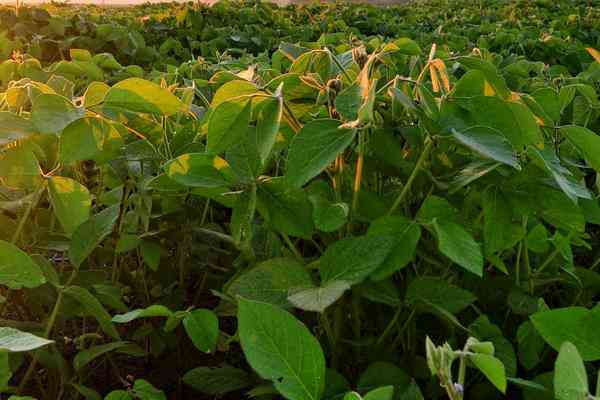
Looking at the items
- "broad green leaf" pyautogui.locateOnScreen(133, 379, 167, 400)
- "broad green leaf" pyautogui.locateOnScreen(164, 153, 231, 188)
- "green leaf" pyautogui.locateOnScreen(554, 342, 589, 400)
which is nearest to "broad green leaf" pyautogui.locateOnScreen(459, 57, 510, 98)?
"broad green leaf" pyautogui.locateOnScreen(164, 153, 231, 188)

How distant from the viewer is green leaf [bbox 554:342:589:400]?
0.61m

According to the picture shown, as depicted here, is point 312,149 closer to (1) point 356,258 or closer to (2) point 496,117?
(1) point 356,258

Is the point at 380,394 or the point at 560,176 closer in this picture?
the point at 380,394

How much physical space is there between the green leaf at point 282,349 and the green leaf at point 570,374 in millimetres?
218

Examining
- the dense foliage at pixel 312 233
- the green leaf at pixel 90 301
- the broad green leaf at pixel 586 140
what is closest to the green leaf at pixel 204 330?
the dense foliage at pixel 312 233

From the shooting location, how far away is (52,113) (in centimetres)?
94

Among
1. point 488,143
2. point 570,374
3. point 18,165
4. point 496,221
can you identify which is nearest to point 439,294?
point 496,221

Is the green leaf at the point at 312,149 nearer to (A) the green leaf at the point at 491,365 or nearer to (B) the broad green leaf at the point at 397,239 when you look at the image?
(B) the broad green leaf at the point at 397,239

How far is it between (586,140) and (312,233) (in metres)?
0.39

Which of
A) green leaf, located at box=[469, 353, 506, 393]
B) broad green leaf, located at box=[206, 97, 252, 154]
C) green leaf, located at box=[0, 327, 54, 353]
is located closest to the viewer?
green leaf, located at box=[469, 353, 506, 393]

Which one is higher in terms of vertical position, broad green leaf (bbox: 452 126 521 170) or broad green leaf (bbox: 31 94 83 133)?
broad green leaf (bbox: 31 94 83 133)

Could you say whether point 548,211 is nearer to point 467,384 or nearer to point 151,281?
point 467,384

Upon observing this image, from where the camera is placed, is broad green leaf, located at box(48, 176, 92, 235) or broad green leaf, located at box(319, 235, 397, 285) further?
broad green leaf, located at box(48, 176, 92, 235)

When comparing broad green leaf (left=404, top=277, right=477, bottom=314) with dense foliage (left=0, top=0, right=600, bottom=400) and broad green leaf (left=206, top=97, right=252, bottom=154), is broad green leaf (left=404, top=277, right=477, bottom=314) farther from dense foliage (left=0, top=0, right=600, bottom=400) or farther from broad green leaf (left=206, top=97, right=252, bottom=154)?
broad green leaf (left=206, top=97, right=252, bottom=154)
